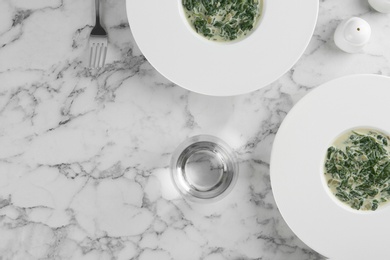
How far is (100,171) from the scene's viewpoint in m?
1.54

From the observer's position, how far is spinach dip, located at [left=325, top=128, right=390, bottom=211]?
1.44m

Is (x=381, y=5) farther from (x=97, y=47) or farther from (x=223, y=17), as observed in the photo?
(x=97, y=47)

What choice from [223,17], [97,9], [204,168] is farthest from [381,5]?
[97,9]

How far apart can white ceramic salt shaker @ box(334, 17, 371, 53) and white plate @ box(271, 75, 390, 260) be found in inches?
4.5

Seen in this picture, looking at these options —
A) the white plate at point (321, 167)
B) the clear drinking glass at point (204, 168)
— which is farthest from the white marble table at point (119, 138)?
the white plate at point (321, 167)

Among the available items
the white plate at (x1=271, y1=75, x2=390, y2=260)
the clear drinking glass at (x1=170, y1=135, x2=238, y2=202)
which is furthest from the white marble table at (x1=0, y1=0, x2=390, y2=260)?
the white plate at (x1=271, y1=75, x2=390, y2=260)

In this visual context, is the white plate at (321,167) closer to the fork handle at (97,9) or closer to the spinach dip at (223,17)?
the spinach dip at (223,17)

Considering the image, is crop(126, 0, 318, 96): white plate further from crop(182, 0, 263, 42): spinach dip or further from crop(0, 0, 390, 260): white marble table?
crop(0, 0, 390, 260): white marble table

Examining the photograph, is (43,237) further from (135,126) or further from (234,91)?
(234,91)

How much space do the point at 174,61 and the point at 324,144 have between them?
409mm

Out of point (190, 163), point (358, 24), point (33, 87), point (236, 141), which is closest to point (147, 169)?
point (190, 163)

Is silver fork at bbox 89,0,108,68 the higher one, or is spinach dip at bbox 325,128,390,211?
silver fork at bbox 89,0,108,68

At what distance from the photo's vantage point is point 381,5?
1500 millimetres

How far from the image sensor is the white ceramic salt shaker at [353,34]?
1.44 meters
